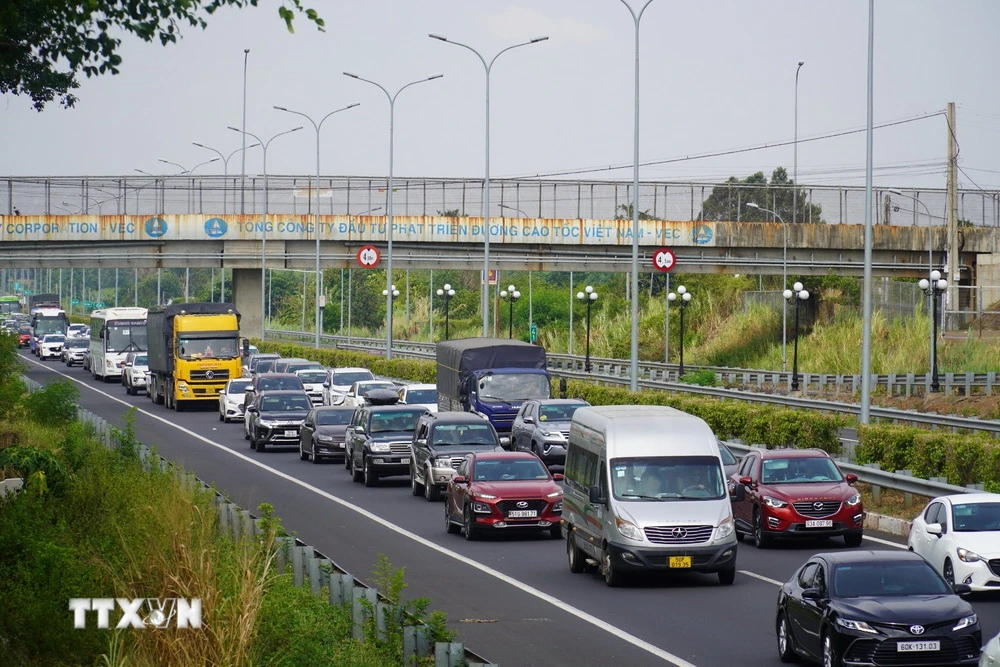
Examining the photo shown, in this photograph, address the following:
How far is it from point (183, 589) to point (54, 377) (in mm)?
64463

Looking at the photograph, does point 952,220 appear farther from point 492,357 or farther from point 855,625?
point 855,625

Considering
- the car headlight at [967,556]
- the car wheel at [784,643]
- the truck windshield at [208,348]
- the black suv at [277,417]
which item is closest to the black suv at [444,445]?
the black suv at [277,417]

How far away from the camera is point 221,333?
5606 centimetres

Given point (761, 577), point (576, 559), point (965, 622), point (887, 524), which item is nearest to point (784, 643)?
point (965, 622)

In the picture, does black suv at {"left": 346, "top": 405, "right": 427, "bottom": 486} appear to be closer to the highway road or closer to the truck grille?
the highway road

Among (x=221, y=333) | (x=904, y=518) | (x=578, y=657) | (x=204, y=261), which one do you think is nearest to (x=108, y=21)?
(x=578, y=657)

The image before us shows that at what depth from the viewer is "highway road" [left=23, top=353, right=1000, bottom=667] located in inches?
588

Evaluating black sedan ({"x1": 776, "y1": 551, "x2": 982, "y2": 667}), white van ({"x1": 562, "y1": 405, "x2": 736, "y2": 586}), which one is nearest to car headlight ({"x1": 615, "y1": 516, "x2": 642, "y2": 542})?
white van ({"x1": 562, "y1": 405, "x2": 736, "y2": 586})

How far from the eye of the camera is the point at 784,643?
14.3 m

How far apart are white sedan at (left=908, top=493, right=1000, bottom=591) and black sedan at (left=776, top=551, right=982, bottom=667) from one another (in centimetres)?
414

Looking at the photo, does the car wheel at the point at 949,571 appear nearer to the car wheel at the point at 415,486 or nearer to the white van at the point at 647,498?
the white van at the point at 647,498

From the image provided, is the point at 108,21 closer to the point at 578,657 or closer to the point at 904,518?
the point at 578,657

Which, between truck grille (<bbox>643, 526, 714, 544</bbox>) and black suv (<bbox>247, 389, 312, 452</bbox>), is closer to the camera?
truck grille (<bbox>643, 526, 714, 544</bbox>)

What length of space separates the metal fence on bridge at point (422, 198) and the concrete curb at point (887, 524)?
168ft
